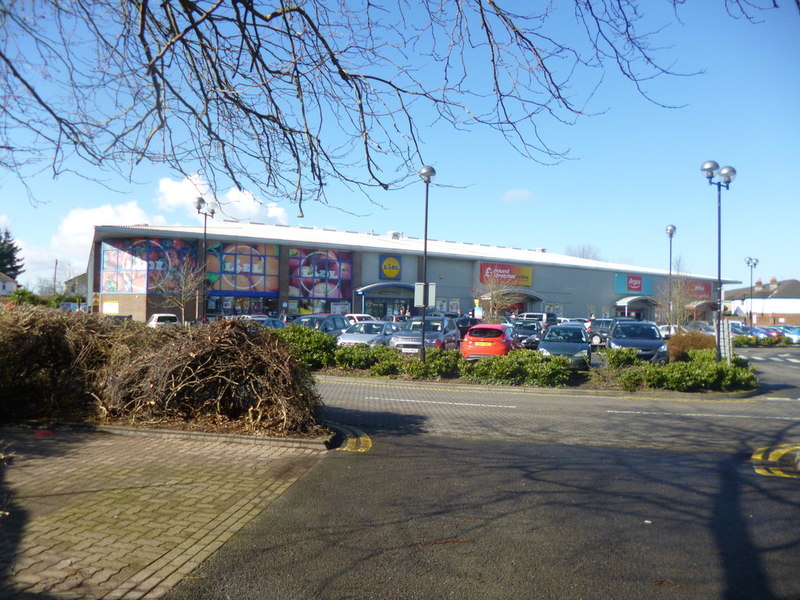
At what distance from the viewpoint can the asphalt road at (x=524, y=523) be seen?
4195 millimetres

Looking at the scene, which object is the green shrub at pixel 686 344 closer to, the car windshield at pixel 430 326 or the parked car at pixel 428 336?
the parked car at pixel 428 336

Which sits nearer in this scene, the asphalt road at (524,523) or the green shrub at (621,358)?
the asphalt road at (524,523)

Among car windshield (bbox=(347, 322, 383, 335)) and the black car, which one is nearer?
car windshield (bbox=(347, 322, 383, 335))

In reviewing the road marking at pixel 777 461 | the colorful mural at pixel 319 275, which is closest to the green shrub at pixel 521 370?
the road marking at pixel 777 461

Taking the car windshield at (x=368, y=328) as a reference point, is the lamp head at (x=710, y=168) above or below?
above

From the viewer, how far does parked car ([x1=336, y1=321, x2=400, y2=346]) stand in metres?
23.5

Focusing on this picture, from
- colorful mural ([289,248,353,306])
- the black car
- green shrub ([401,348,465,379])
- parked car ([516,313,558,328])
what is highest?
colorful mural ([289,248,353,306])

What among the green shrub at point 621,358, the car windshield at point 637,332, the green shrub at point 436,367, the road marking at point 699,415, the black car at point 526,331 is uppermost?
the car windshield at point 637,332

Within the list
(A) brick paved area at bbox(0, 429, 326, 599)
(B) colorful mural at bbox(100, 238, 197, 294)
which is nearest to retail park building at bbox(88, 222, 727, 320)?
(B) colorful mural at bbox(100, 238, 197, 294)

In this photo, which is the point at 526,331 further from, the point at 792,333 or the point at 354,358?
the point at 792,333

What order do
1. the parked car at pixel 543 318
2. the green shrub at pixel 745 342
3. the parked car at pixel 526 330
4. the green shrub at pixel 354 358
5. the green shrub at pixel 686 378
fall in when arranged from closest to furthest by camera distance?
1. the green shrub at pixel 686 378
2. the green shrub at pixel 354 358
3. the parked car at pixel 526 330
4. the green shrub at pixel 745 342
5. the parked car at pixel 543 318

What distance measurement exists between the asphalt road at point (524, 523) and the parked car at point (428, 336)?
39.9ft

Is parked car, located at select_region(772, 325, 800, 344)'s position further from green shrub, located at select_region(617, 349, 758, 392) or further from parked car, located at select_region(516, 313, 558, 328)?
green shrub, located at select_region(617, 349, 758, 392)

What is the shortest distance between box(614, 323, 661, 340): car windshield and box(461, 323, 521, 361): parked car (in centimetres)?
357
